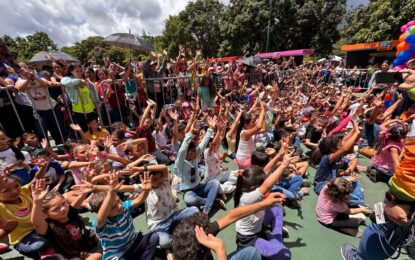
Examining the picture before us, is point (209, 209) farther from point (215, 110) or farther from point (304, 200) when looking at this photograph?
point (215, 110)

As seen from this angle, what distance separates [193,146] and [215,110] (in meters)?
2.80

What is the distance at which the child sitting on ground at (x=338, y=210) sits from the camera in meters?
3.08

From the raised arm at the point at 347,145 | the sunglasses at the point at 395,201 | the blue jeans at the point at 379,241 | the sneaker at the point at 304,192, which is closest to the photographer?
the sunglasses at the point at 395,201

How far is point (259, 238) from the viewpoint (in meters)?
2.50

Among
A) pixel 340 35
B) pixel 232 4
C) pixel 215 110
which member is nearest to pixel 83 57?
pixel 232 4

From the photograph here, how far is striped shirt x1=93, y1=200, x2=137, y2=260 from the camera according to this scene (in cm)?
228

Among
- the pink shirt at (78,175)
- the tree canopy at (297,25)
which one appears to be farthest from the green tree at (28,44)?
the pink shirt at (78,175)

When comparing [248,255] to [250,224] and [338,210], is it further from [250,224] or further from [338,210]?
[338,210]

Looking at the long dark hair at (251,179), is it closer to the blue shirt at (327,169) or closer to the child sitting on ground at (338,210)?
the child sitting on ground at (338,210)

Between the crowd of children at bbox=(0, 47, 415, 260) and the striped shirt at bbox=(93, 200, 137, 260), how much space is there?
11 mm

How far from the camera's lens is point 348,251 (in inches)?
103

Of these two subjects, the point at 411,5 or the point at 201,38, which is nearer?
the point at 411,5

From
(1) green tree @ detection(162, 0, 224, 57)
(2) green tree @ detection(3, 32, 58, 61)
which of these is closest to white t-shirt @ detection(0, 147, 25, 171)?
(1) green tree @ detection(162, 0, 224, 57)

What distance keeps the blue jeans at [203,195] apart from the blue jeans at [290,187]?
3.39 ft
